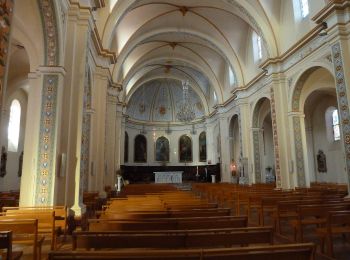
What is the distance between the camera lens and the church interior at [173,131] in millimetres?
3859

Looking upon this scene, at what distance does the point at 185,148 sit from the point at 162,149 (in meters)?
2.52

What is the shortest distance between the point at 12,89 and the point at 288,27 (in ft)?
48.2

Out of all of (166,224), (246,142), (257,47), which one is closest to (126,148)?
(246,142)

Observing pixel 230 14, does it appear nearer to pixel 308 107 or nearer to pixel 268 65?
pixel 268 65

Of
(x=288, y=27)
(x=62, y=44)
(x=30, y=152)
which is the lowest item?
(x=30, y=152)

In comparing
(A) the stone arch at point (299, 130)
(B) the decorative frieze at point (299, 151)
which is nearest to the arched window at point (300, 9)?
(A) the stone arch at point (299, 130)

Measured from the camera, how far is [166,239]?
9.19ft

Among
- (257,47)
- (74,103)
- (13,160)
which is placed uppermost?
(257,47)

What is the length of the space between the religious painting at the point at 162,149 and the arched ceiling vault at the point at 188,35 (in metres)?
7.28

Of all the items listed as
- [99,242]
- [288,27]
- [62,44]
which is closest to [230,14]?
[288,27]

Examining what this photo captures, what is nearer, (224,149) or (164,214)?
(164,214)

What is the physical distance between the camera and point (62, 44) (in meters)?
7.42

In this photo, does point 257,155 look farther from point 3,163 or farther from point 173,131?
point 173,131

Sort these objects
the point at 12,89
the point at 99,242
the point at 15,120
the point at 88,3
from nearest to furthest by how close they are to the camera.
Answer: the point at 99,242 < the point at 88,3 < the point at 12,89 < the point at 15,120
